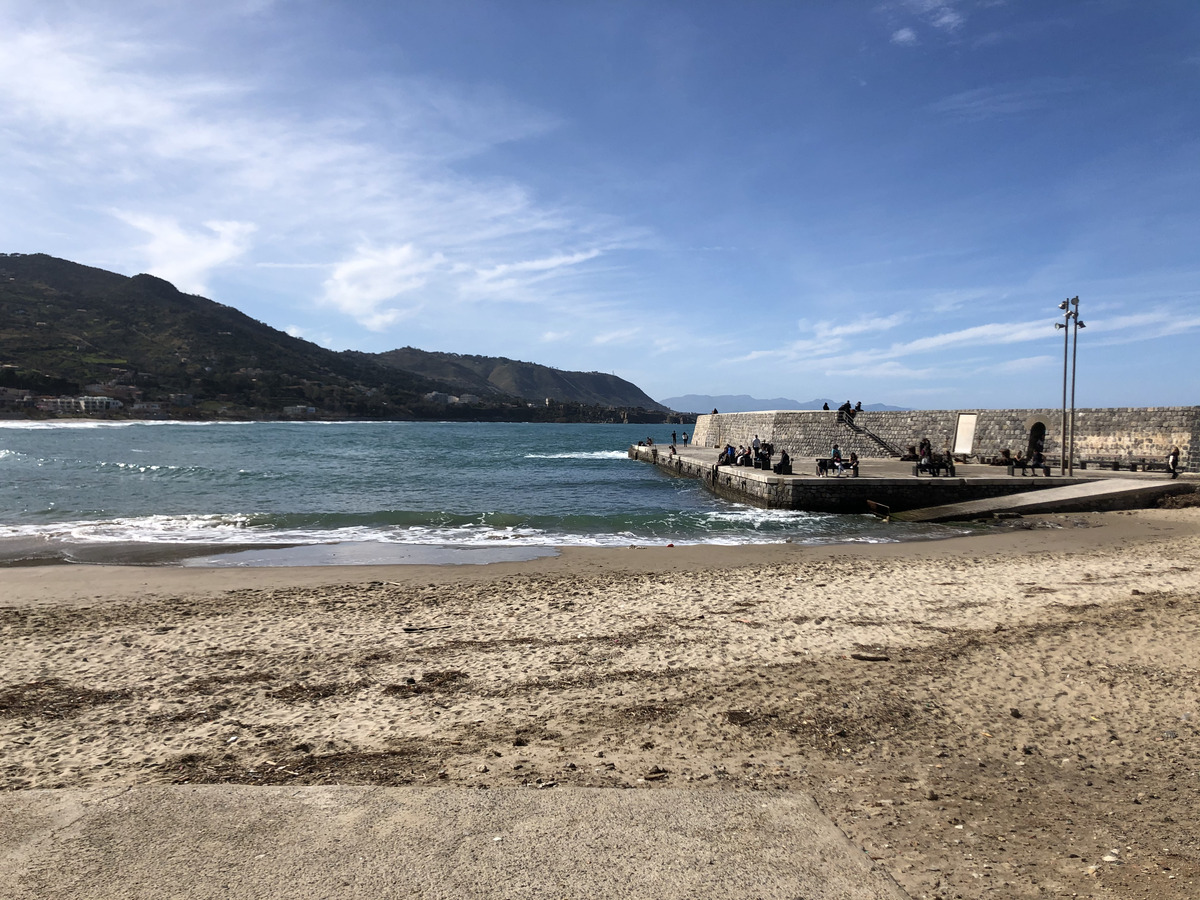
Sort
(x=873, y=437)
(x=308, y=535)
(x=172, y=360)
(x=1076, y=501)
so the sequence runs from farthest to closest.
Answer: (x=172, y=360)
(x=873, y=437)
(x=1076, y=501)
(x=308, y=535)

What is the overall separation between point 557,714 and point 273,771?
2.07m

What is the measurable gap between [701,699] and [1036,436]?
26081mm

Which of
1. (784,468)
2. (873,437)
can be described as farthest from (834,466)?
(873,437)

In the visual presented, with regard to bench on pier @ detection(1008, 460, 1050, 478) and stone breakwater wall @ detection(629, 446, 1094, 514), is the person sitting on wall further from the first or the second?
bench on pier @ detection(1008, 460, 1050, 478)

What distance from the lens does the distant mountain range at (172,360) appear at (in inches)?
4424

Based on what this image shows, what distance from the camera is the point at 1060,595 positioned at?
952 centimetres

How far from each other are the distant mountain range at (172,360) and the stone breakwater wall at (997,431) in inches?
4467

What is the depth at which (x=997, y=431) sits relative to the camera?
2686cm

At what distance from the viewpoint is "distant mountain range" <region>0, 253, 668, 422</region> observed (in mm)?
112375

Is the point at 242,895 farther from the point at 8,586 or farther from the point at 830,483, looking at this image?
the point at 830,483

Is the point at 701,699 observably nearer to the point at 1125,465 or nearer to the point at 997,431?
the point at 1125,465

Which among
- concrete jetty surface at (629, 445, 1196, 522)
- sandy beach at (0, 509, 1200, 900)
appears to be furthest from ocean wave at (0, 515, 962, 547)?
sandy beach at (0, 509, 1200, 900)

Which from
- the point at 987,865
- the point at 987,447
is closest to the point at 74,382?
the point at 987,447

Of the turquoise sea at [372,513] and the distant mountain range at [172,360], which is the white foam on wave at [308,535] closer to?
the turquoise sea at [372,513]
